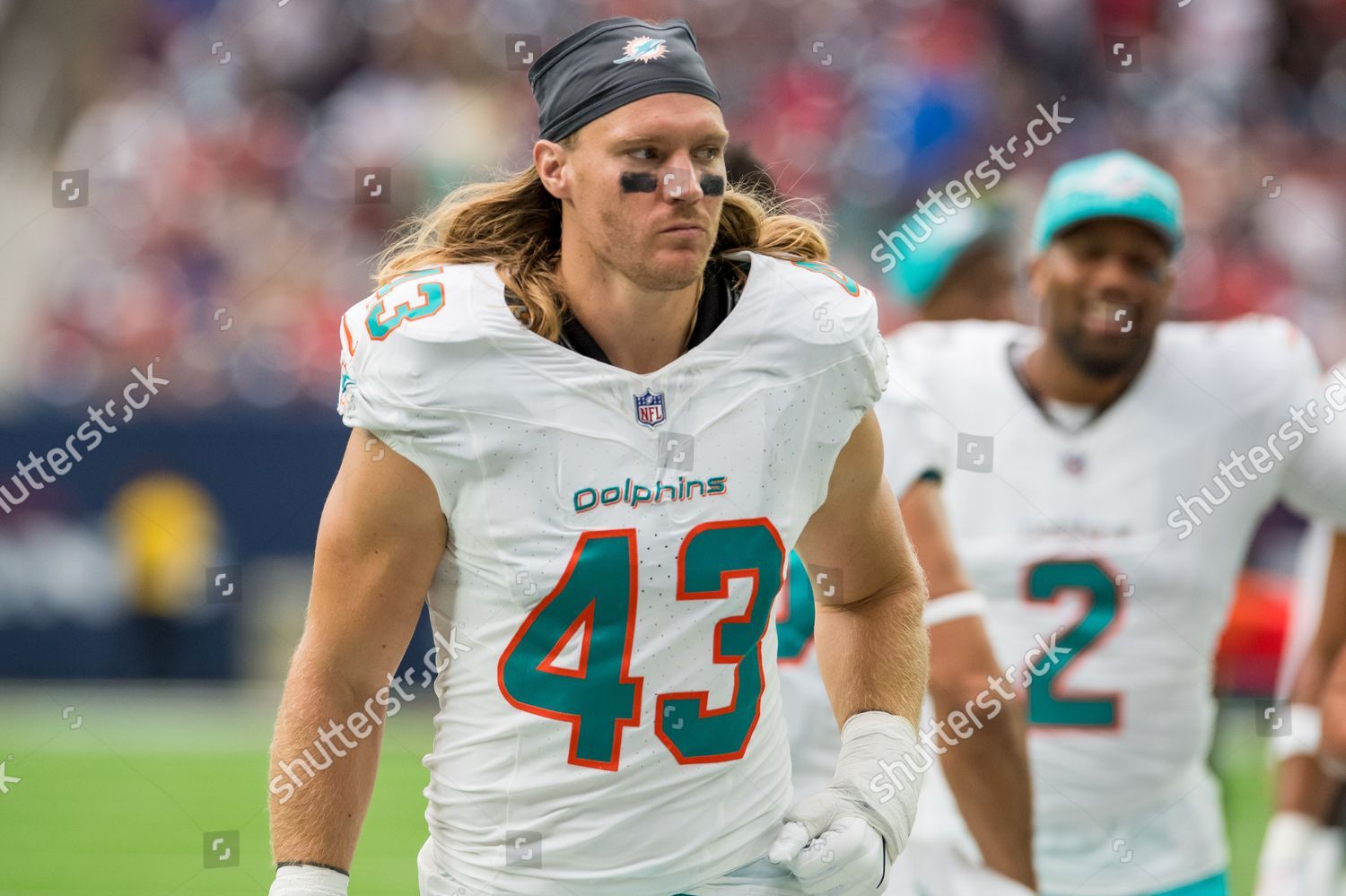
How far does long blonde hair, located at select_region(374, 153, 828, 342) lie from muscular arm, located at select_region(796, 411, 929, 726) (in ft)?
1.32

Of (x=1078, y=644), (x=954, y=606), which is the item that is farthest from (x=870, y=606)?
(x=1078, y=644)

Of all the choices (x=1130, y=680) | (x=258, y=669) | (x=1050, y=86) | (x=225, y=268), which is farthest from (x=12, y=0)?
(x=1130, y=680)

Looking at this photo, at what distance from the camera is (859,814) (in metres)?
2.85

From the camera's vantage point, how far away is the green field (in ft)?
22.6

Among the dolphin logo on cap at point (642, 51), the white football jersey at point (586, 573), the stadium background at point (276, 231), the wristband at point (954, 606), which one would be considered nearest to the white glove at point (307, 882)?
the white football jersey at point (586, 573)

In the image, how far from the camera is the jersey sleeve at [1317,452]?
4.21 m

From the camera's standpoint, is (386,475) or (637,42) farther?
(637,42)

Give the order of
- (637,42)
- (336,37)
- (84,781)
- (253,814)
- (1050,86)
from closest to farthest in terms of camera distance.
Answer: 1. (637,42)
2. (253,814)
3. (84,781)
4. (1050,86)
5. (336,37)

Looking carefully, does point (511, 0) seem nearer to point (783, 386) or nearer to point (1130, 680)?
point (1130, 680)

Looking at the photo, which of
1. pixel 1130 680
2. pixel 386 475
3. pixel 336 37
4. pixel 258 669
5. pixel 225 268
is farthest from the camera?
pixel 336 37

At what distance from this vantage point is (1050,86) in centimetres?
1123

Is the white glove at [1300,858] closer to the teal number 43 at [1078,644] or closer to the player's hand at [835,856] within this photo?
the teal number 43 at [1078,644]

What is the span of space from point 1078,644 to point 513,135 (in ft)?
24.2

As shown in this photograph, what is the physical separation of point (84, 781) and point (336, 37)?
5769mm
